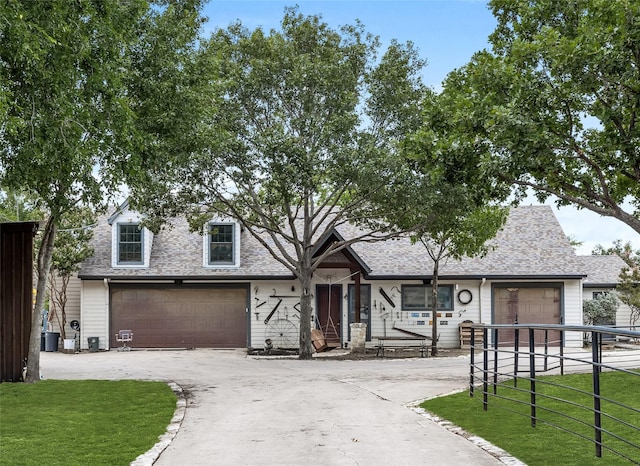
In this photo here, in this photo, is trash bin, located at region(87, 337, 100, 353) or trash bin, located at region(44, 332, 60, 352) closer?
trash bin, located at region(87, 337, 100, 353)

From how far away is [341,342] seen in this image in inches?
1133

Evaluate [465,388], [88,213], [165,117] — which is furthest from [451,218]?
[88,213]

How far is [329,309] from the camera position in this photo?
94.7 feet

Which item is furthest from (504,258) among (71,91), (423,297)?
(71,91)

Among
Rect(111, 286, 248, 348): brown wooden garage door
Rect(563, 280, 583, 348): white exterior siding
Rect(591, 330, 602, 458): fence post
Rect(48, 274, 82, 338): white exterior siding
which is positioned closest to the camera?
Rect(591, 330, 602, 458): fence post

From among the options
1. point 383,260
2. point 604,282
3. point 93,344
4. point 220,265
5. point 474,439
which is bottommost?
point 93,344

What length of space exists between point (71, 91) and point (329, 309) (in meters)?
17.6

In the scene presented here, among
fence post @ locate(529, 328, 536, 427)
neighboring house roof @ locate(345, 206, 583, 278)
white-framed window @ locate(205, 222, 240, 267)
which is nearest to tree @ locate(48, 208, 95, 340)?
white-framed window @ locate(205, 222, 240, 267)

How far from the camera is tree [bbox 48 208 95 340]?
87.7ft

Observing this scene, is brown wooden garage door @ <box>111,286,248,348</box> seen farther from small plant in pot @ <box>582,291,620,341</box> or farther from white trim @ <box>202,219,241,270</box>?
small plant in pot @ <box>582,291,620,341</box>

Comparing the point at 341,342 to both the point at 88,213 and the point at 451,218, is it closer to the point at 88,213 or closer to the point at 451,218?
the point at 451,218

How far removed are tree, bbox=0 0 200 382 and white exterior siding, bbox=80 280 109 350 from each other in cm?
1370

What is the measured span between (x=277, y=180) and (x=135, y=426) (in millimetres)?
10621

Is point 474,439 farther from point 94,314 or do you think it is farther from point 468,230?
point 94,314
